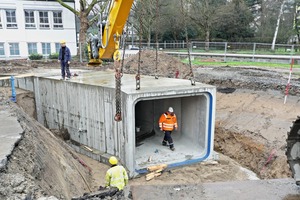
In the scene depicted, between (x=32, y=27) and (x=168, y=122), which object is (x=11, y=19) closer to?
(x=32, y=27)

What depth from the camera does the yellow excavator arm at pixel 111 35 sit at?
8.90 meters

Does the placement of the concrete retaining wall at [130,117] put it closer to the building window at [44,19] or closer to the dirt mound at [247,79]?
the dirt mound at [247,79]

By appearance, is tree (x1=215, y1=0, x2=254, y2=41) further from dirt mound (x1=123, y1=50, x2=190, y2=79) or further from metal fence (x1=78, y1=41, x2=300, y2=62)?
dirt mound (x1=123, y1=50, x2=190, y2=79)

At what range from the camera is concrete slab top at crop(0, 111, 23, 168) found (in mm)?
4902

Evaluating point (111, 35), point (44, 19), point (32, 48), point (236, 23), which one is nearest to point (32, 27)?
point (44, 19)

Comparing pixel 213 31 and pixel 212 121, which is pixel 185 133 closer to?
pixel 212 121

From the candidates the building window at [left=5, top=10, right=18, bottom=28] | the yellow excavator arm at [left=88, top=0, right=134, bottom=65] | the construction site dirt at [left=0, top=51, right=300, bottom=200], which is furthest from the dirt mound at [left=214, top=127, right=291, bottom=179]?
the building window at [left=5, top=10, right=18, bottom=28]

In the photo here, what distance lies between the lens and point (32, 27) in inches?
1278

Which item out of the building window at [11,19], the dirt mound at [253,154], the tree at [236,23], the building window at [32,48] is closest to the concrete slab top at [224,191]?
the dirt mound at [253,154]

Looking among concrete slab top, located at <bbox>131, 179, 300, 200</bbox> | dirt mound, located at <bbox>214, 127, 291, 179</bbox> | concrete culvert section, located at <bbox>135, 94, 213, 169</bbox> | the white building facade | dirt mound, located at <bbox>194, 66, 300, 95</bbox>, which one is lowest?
dirt mound, located at <bbox>214, 127, 291, 179</bbox>

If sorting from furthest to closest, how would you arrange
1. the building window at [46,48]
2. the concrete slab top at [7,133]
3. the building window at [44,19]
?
1. the building window at [46,48]
2. the building window at [44,19]
3. the concrete slab top at [7,133]

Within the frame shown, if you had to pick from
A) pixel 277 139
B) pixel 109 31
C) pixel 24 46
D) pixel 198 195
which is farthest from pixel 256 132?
pixel 24 46

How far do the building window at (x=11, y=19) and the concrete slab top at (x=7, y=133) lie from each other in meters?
27.6

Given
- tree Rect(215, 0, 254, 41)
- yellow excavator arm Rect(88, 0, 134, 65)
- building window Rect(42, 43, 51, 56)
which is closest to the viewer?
yellow excavator arm Rect(88, 0, 134, 65)
